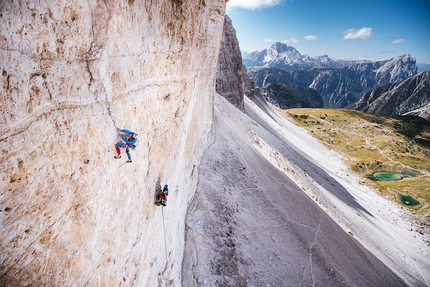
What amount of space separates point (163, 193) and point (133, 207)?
2.26 meters

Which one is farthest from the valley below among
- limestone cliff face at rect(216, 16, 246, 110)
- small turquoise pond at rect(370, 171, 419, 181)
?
small turquoise pond at rect(370, 171, 419, 181)

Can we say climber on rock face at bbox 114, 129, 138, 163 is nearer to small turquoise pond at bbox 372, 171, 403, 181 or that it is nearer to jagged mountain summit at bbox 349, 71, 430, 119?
small turquoise pond at bbox 372, 171, 403, 181

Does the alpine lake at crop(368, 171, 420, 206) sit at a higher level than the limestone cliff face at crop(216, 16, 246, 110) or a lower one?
lower

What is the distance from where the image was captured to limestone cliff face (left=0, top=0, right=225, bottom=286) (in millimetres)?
3438

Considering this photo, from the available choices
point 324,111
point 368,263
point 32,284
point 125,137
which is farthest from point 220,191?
point 324,111

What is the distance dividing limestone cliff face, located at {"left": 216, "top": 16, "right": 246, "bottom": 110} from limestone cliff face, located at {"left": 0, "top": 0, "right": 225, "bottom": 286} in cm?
4032

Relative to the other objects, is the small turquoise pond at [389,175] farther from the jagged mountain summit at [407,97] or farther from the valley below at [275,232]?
the jagged mountain summit at [407,97]

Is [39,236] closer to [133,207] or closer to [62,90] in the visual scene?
[62,90]

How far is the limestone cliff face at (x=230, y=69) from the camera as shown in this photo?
1922 inches

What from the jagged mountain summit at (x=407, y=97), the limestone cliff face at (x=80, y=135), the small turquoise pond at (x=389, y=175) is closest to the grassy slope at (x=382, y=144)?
the small turquoise pond at (x=389, y=175)

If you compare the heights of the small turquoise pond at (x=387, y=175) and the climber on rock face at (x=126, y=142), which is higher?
the climber on rock face at (x=126, y=142)

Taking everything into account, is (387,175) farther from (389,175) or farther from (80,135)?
(80,135)

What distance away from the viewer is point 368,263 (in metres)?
23.5

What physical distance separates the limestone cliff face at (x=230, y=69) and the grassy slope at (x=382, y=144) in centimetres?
3694
